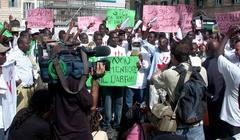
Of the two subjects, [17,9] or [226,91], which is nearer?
[226,91]

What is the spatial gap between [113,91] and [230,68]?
3.90m

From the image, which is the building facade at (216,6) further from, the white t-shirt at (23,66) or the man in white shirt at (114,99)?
the white t-shirt at (23,66)

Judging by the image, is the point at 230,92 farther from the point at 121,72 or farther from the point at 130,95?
the point at 130,95

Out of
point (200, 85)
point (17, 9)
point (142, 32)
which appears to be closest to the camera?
point (200, 85)

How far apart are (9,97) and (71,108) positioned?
1.78 meters

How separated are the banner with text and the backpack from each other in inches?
257

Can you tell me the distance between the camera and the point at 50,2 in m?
44.1

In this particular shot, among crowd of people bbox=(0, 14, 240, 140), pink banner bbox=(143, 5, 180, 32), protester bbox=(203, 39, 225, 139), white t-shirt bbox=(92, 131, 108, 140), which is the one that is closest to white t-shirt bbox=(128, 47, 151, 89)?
crowd of people bbox=(0, 14, 240, 140)

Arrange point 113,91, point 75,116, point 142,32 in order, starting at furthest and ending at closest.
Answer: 1. point 142,32
2. point 113,91
3. point 75,116

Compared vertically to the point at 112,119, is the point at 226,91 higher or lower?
higher

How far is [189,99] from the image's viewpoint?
18.5 ft

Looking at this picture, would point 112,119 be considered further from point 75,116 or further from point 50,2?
point 50,2

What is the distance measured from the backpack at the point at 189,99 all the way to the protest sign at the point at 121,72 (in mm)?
3690

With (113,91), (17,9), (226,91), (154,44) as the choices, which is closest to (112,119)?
(113,91)
